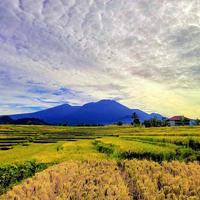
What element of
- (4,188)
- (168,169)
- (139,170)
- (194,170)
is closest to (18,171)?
(4,188)

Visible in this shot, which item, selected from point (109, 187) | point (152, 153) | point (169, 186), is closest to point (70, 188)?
point (109, 187)

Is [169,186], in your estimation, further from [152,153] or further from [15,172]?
[152,153]

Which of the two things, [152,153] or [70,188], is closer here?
[70,188]

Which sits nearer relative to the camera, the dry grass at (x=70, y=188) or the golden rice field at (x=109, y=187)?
the golden rice field at (x=109, y=187)

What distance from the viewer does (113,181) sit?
17516 mm

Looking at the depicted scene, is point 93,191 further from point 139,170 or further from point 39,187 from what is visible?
point 139,170

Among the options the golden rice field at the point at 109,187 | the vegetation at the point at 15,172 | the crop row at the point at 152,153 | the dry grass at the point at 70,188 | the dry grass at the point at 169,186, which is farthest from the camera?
the crop row at the point at 152,153

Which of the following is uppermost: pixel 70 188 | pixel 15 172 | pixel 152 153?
pixel 152 153

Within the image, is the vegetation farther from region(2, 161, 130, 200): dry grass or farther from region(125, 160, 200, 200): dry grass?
region(125, 160, 200, 200): dry grass

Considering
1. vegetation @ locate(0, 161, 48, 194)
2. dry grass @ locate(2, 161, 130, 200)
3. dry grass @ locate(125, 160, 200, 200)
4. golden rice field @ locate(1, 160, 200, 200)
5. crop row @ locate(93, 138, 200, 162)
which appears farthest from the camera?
crop row @ locate(93, 138, 200, 162)

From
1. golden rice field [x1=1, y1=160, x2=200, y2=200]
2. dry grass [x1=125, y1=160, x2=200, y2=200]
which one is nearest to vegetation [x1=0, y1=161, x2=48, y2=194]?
golden rice field [x1=1, y1=160, x2=200, y2=200]

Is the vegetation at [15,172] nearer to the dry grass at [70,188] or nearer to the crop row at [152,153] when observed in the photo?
the dry grass at [70,188]

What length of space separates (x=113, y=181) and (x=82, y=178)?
211cm

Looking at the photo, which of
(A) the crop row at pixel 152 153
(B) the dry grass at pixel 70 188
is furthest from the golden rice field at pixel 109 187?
(A) the crop row at pixel 152 153
